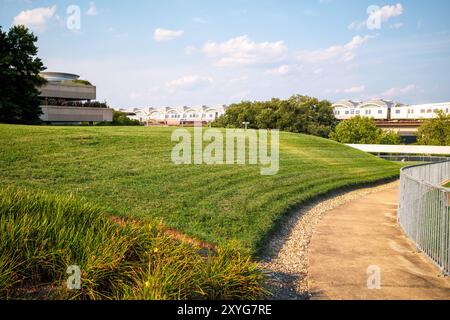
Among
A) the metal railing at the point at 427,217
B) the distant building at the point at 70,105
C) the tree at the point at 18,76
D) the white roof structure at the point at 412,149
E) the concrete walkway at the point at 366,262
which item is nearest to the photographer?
the concrete walkway at the point at 366,262

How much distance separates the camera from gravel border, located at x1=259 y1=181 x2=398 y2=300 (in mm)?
6295

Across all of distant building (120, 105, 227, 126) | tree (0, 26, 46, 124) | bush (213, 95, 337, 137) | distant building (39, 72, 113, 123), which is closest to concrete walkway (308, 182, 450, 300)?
tree (0, 26, 46, 124)

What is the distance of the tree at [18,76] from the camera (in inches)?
1123

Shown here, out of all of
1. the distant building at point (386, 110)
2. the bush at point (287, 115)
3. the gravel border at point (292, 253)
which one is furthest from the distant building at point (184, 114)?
the gravel border at point (292, 253)

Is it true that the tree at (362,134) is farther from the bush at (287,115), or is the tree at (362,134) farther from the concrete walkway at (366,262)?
the concrete walkway at (366,262)

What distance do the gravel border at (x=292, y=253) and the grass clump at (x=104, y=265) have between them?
56cm

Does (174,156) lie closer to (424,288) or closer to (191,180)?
(191,180)

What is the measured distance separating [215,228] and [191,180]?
4.02 m

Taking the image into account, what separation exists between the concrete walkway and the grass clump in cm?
149

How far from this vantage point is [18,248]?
5.44m

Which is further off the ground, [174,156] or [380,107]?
[380,107]

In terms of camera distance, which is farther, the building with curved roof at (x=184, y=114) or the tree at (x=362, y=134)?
the building with curved roof at (x=184, y=114)

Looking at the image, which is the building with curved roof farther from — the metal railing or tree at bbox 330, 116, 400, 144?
the metal railing
